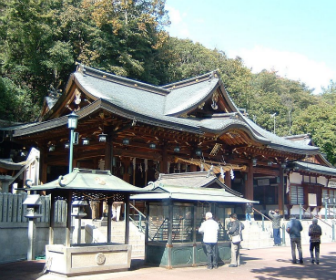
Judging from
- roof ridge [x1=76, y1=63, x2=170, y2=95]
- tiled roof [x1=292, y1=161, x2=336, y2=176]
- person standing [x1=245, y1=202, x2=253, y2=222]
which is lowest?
person standing [x1=245, y1=202, x2=253, y2=222]

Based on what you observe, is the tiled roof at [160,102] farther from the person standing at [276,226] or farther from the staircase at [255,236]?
the staircase at [255,236]

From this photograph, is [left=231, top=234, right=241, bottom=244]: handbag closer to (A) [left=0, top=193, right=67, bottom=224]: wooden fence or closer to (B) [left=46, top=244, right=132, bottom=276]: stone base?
(B) [left=46, top=244, right=132, bottom=276]: stone base

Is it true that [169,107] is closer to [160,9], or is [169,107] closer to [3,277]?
[3,277]

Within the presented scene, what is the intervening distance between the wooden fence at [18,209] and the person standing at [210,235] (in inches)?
213

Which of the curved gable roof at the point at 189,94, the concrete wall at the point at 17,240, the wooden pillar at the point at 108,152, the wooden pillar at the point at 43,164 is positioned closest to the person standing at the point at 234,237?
the concrete wall at the point at 17,240

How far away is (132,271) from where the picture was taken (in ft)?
37.3

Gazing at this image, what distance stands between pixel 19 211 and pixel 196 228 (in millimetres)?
5954

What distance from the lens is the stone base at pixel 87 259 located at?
10297 mm

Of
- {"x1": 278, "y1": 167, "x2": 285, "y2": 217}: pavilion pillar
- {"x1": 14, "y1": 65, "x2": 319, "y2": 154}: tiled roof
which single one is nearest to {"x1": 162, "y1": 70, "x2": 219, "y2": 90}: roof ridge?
{"x1": 14, "y1": 65, "x2": 319, "y2": 154}: tiled roof

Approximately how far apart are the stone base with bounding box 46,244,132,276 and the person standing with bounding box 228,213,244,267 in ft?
10.7

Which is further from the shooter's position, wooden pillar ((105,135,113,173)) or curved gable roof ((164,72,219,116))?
curved gable roof ((164,72,219,116))

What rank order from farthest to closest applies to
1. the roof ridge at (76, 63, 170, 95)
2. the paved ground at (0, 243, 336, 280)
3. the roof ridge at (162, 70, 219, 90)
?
the roof ridge at (162, 70, 219, 90) → the roof ridge at (76, 63, 170, 95) → the paved ground at (0, 243, 336, 280)

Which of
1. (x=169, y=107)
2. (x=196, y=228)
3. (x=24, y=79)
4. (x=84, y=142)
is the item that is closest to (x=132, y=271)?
(x=196, y=228)

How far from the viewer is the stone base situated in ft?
33.8
